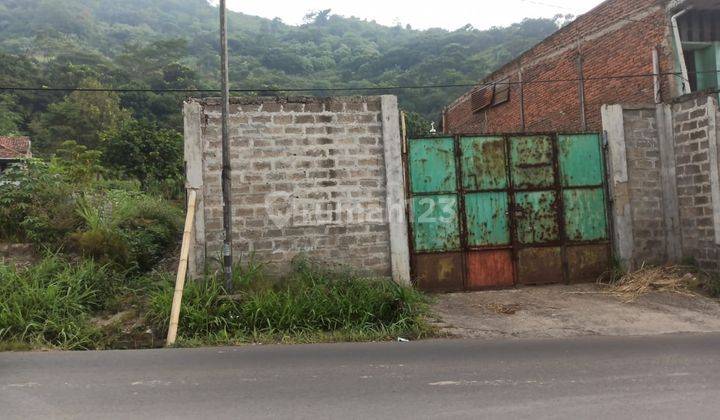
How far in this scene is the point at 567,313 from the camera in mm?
7082

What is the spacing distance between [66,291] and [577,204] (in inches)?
302

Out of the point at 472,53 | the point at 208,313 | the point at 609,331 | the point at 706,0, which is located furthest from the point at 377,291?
the point at 472,53

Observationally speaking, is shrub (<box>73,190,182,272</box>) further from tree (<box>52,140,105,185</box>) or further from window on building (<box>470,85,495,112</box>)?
window on building (<box>470,85,495,112</box>)

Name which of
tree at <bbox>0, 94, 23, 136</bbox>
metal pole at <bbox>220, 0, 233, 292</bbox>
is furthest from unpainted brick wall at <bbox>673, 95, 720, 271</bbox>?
tree at <bbox>0, 94, 23, 136</bbox>

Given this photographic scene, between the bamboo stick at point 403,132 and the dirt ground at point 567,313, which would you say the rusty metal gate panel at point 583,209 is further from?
the bamboo stick at point 403,132

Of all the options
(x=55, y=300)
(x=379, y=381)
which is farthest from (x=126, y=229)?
(x=379, y=381)

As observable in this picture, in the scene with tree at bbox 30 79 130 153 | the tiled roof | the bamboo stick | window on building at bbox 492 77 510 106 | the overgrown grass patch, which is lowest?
the overgrown grass patch

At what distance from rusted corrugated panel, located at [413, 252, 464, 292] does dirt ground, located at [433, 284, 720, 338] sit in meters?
0.22

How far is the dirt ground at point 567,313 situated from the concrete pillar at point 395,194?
0.78 metres

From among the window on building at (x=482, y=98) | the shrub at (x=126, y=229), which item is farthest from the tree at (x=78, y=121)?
the shrub at (x=126, y=229)

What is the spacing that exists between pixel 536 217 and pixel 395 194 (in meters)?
2.39

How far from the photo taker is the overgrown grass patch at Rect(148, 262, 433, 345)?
6215mm

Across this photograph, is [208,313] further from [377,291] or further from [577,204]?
[577,204]

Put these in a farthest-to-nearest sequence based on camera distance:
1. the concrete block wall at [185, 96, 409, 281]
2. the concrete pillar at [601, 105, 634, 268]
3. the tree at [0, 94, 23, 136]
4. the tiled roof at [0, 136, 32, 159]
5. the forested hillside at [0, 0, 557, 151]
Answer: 1. the tree at [0, 94, 23, 136]
2. the forested hillside at [0, 0, 557, 151]
3. the tiled roof at [0, 136, 32, 159]
4. the concrete pillar at [601, 105, 634, 268]
5. the concrete block wall at [185, 96, 409, 281]
